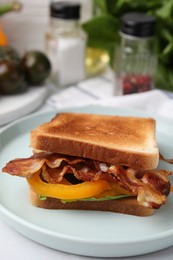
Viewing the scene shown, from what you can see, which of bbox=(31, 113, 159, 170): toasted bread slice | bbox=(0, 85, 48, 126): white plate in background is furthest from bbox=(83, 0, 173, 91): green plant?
bbox=(31, 113, 159, 170): toasted bread slice

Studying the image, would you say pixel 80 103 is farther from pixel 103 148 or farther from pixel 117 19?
pixel 103 148

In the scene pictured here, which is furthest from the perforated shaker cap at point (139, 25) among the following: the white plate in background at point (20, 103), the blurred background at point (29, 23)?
the blurred background at point (29, 23)

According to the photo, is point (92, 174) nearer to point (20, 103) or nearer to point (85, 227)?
A: point (85, 227)

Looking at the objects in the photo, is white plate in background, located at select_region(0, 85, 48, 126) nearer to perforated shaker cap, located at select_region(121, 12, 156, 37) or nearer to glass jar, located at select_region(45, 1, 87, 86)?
glass jar, located at select_region(45, 1, 87, 86)

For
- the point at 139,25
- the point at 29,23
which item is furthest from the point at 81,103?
the point at 29,23

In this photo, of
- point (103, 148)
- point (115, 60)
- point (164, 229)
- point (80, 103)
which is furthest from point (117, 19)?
point (164, 229)
